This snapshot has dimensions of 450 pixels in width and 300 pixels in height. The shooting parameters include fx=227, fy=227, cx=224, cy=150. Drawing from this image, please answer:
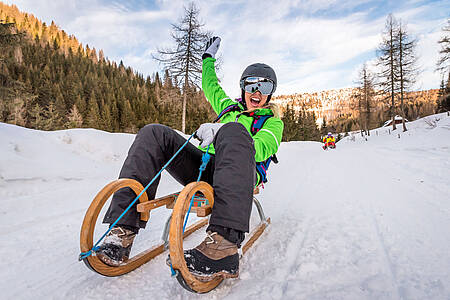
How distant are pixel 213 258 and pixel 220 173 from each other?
1.28ft

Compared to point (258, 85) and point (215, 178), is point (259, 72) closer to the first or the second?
point (258, 85)

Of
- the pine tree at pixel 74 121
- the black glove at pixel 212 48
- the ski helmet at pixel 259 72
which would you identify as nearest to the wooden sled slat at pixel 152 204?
the ski helmet at pixel 259 72

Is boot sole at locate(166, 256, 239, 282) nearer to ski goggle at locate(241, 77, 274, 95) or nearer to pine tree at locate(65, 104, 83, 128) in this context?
ski goggle at locate(241, 77, 274, 95)

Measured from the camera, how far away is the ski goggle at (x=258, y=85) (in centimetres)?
207

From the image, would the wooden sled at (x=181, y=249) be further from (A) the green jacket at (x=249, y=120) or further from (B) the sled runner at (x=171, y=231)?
(A) the green jacket at (x=249, y=120)

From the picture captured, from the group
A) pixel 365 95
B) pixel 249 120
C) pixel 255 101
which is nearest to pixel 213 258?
pixel 249 120

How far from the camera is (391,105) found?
20.5m

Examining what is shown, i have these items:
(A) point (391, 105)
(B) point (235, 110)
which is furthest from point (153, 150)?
(A) point (391, 105)

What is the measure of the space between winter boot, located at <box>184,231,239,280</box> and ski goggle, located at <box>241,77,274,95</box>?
1.43 meters

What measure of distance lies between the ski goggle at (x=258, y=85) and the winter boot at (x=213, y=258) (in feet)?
4.69

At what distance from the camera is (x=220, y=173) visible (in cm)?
114

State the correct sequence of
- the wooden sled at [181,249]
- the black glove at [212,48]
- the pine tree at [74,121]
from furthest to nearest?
1. the pine tree at [74,121]
2. the black glove at [212,48]
3. the wooden sled at [181,249]

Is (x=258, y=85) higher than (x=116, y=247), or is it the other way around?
(x=258, y=85)

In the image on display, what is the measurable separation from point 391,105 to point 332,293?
24687 millimetres
